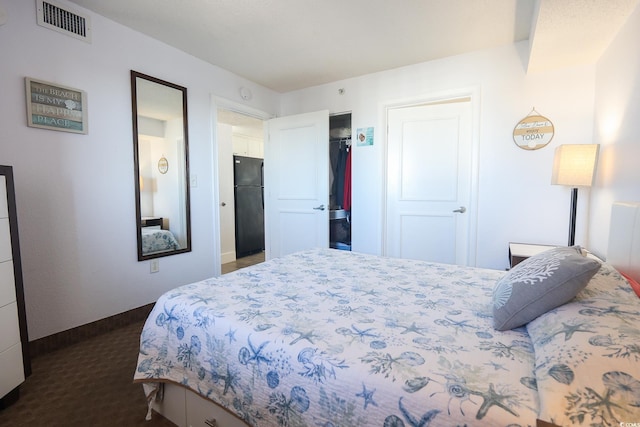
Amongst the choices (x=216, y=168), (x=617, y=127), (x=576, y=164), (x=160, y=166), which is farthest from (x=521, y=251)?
(x=160, y=166)

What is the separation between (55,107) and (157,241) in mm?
1239

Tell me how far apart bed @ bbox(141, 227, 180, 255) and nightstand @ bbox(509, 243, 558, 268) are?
2.89 m

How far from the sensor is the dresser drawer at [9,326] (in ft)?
4.76

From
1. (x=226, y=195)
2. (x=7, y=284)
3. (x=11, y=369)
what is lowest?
(x=11, y=369)

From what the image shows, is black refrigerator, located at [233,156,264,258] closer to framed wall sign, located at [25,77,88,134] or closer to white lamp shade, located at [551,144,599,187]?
framed wall sign, located at [25,77,88,134]

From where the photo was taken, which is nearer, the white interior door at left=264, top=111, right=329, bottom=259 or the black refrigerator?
the white interior door at left=264, top=111, right=329, bottom=259

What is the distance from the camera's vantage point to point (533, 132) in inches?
103

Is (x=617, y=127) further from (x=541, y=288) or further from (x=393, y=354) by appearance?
(x=393, y=354)

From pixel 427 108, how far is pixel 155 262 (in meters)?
3.03

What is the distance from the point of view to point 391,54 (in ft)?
9.46

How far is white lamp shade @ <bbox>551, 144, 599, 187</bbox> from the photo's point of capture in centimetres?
205

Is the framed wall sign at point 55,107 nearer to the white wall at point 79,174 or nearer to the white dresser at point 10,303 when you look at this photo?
the white wall at point 79,174

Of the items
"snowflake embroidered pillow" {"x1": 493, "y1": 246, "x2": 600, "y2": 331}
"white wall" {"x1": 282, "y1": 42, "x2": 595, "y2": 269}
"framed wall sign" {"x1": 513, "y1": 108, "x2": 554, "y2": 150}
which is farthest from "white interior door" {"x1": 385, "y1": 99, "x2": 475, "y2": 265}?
"snowflake embroidered pillow" {"x1": 493, "y1": 246, "x2": 600, "y2": 331}

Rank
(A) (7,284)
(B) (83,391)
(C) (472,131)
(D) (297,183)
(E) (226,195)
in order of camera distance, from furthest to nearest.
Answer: (E) (226,195) → (D) (297,183) → (C) (472,131) → (B) (83,391) → (A) (7,284)
